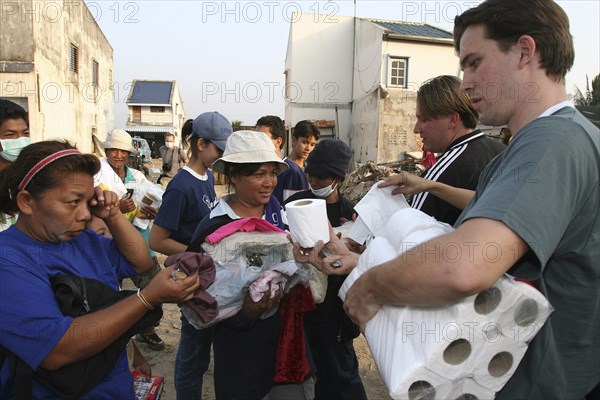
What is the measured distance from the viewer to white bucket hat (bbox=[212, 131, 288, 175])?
2.33 meters

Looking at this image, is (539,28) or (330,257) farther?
(330,257)

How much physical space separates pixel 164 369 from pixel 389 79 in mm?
17926

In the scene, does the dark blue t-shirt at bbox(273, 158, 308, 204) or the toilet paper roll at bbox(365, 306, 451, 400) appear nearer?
the toilet paper roll at bbox(365, 306, 451, 400)

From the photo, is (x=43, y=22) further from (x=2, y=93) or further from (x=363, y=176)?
(x=363, y=176)

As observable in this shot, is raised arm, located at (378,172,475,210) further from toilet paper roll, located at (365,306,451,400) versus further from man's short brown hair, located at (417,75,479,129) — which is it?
toilet paper roll, located at (365,306,451,400)

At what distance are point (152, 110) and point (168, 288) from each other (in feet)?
148

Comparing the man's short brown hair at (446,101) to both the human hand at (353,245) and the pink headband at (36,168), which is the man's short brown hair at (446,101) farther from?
the pink headband at (36,168)

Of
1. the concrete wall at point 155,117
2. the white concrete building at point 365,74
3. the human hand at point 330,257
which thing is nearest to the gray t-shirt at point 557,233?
the human hand at point 330,257

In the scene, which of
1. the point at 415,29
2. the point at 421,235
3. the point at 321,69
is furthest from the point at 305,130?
the point at 415,29

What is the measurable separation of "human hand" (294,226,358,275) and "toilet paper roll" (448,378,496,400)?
62 centimetres

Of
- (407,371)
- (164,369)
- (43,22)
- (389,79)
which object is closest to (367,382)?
(164,369)

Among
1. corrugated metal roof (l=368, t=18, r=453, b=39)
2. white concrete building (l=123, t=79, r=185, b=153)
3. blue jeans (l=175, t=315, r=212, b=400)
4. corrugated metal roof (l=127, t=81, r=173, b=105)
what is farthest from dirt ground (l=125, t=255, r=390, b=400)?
corrugated metal roof (l=127, t=81, r=173, b=105)

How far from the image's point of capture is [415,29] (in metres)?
22.0

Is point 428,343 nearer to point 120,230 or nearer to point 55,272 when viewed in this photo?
point 55,272
